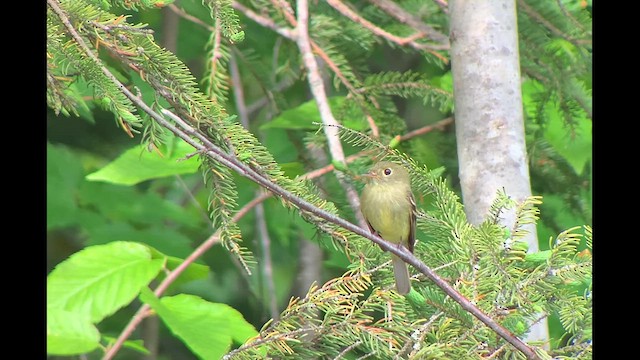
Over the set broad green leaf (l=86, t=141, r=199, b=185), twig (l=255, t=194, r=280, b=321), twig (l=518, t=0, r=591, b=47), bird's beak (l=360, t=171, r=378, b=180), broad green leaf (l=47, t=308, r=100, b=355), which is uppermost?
twig (l=518, t=0, r=591, b=47)

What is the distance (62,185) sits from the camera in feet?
12.3

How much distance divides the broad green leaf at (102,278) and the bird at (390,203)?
68 centimetres

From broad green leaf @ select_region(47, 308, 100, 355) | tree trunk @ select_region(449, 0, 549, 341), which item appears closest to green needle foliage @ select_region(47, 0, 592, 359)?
broad green leaf @ select_region(47, 308, 100, 355)

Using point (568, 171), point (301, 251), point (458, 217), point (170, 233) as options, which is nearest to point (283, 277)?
point (301, 251)

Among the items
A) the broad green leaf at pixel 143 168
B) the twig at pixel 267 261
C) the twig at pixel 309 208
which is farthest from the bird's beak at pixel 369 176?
the twig at pixel 309 208

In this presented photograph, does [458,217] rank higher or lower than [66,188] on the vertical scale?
higher

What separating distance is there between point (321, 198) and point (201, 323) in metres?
0.48

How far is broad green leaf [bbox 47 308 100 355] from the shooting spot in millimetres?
2387

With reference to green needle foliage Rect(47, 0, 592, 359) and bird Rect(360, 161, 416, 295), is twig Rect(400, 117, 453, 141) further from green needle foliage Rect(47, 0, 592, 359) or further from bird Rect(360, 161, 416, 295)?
bird Rect(360, 161, 416, 295)

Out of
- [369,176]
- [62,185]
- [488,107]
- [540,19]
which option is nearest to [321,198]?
[369,176]

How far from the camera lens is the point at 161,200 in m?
3.86

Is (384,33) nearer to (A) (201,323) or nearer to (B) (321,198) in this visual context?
(B) (321,198)
